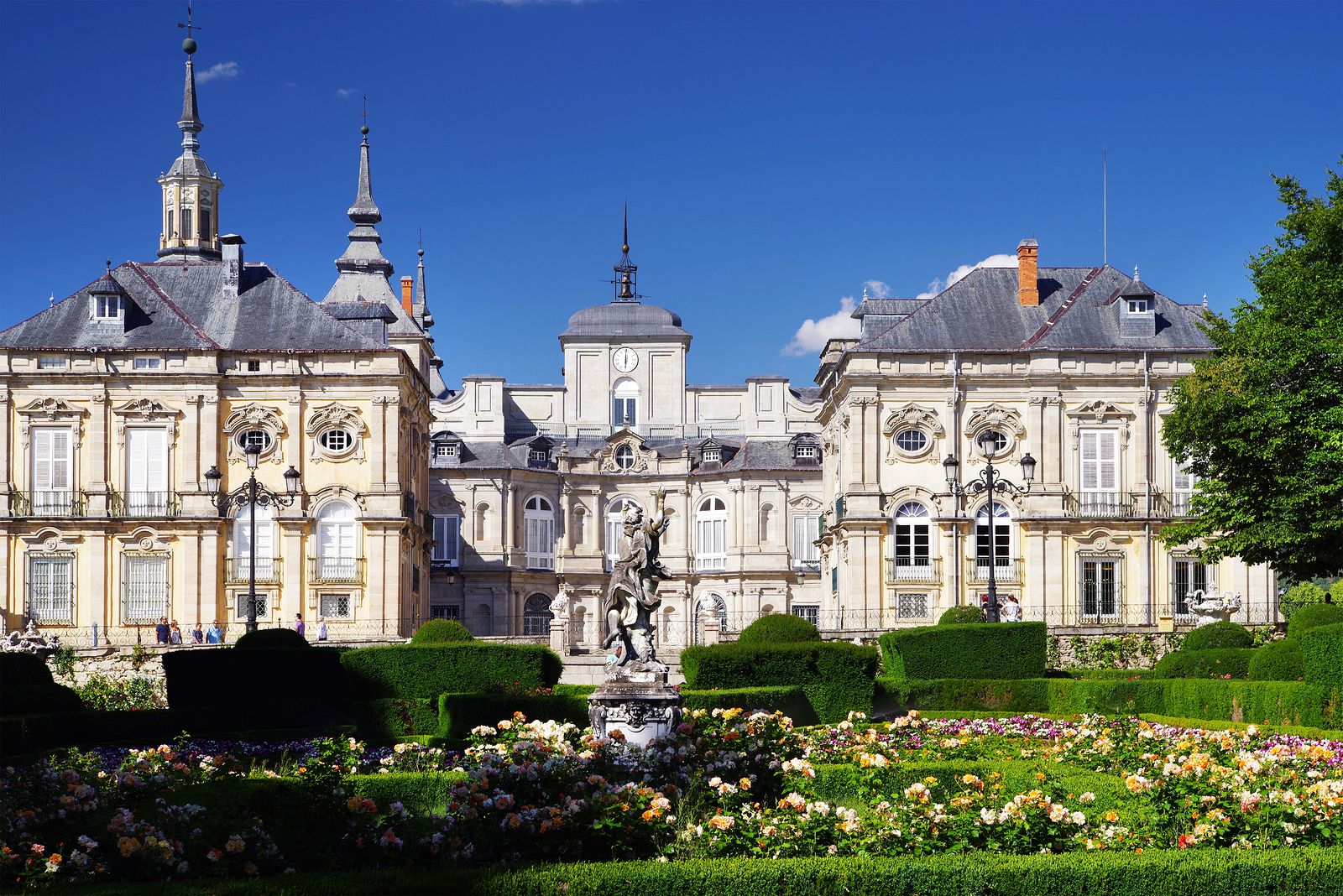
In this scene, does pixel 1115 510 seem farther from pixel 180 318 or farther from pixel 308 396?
pixel 180 318

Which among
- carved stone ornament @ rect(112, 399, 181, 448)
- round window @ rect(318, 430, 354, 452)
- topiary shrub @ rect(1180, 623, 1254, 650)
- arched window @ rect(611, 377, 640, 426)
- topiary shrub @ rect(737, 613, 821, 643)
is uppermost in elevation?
arched window @ rect(611, 377, 640, 426)

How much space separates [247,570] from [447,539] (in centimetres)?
1906

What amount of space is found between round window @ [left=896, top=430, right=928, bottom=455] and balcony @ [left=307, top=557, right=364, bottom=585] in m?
16.2

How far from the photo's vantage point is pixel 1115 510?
5184 centimetres

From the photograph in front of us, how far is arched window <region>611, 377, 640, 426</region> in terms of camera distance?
257ft

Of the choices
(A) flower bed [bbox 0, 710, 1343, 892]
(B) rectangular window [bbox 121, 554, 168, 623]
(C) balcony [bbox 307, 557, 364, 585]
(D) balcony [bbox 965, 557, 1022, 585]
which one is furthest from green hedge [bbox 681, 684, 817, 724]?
(B) rectangular window [bbox 121, 554, 168, 623]

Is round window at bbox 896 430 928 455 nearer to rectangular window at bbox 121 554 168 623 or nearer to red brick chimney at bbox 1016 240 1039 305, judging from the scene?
red brick chimney at bbox 1016 240 1039 305

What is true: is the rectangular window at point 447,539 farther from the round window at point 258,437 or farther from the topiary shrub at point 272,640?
the topiary shrub at point 272,640

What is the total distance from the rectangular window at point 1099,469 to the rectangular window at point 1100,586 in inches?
58.7

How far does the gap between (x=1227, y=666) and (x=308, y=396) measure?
29.1 m

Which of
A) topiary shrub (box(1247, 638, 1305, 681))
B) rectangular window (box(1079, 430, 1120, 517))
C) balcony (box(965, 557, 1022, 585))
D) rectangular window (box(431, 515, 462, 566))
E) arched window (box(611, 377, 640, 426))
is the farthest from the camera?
arched window (box(611, 377, 640, 426))

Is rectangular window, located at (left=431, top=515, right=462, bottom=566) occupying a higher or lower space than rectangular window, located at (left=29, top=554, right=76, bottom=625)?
higher

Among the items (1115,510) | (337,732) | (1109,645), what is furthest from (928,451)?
(337,732)

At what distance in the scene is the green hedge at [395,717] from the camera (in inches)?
1182
